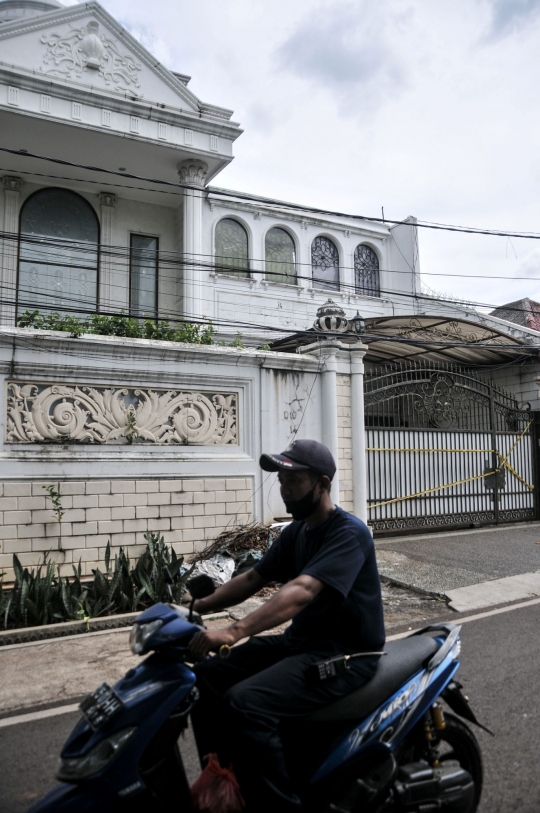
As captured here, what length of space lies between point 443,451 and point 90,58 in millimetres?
11077

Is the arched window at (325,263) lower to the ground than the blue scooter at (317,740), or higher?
higher

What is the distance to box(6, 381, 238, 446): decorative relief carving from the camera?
303 inches

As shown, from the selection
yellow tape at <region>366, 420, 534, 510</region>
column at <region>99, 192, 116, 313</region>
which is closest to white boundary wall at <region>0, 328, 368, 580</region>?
yellow tape at <region>366, 420, 534, 510</region>

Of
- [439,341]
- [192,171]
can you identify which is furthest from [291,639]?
[192,171]

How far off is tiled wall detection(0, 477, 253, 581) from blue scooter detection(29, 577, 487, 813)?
5.56 metres

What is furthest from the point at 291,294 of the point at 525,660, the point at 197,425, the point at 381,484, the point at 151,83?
the point at 525,660

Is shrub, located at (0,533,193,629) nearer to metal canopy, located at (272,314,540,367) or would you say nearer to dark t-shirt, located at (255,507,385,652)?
dark t-shirt, located at (255,507,385,652)

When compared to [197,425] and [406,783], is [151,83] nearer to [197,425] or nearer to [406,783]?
[197,425]

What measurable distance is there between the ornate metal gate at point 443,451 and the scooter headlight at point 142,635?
900cm

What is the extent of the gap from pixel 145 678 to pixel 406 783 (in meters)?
1.12

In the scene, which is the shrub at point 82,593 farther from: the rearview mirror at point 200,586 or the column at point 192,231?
the column at point 192,231

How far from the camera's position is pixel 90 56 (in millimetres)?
13742

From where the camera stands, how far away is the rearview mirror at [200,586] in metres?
2.58

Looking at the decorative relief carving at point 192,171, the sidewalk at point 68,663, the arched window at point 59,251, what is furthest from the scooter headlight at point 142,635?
the decorative relief carving at point 192,171
